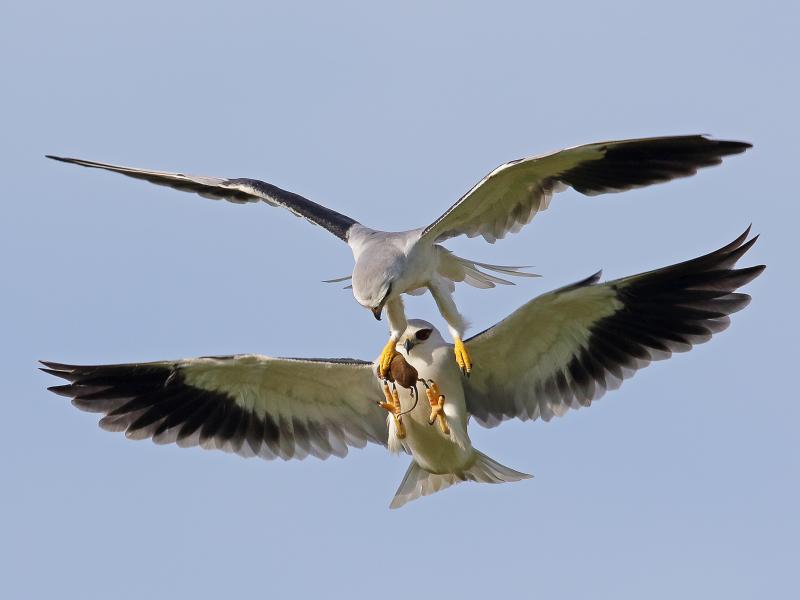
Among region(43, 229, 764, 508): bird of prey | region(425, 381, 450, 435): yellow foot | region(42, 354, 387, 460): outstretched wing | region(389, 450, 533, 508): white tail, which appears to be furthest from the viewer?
region(42, 354, 387, 460): outstretched wing

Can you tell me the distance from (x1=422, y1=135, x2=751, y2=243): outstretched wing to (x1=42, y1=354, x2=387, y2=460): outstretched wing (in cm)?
159

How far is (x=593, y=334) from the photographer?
12.9 metres

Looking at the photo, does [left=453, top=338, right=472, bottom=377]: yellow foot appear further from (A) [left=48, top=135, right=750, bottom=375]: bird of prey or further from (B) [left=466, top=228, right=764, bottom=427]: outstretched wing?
(B) [left=466, top=228, right=764, bottom=427]: outstretched wing

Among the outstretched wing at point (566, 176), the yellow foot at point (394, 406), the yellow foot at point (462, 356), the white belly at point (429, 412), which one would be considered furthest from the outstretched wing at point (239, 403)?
the outstretched wing at point (566, 176)

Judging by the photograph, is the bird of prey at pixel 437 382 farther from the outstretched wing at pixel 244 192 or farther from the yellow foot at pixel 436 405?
the outstretched wing at pixel 244 192

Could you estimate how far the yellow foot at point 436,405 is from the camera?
1290cm

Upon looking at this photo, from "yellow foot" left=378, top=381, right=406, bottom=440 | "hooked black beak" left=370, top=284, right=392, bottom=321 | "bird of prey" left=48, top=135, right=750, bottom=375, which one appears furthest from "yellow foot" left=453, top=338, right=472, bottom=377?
"hooked black beak" left=370, top=284, right=392, bottom=321

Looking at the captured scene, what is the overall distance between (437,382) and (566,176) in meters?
1.83

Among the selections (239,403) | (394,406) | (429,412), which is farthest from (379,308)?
(239,403)

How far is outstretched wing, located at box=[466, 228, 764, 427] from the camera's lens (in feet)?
41.2

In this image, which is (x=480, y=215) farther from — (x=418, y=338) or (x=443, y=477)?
(x=443, y=477)

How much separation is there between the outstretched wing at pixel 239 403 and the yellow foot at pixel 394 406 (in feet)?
1.37

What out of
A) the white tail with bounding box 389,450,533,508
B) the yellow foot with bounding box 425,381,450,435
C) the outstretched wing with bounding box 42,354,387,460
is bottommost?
the white tail with bounding box 389,450,533,508

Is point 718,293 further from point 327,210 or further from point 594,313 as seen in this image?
point 327,210
